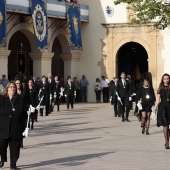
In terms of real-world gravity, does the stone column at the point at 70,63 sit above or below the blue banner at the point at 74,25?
below

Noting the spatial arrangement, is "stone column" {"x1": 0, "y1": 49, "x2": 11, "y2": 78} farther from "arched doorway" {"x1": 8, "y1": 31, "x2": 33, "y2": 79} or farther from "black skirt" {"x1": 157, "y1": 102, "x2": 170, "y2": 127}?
"black skirt" {"x1": 157, "y1": 102, "x2": 170, "y2": 127}

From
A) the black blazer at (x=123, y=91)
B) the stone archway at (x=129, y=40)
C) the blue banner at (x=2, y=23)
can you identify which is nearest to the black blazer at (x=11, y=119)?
the black blazer at (x=123, y=91)

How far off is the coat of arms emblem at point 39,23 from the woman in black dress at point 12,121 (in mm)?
19391

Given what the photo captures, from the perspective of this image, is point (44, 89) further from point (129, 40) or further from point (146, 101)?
point (129, 40)

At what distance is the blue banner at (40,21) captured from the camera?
30203mm

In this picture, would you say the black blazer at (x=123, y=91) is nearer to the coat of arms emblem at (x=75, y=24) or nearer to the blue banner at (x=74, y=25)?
the blue banner at (x=74, y=25)

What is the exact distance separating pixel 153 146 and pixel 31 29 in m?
17.8

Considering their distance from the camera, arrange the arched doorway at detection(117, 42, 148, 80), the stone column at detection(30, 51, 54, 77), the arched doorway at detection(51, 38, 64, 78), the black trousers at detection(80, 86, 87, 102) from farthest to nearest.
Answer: the arched doorway at detection(117, 42, 148, 80) < the arched doorway at detection(51, 38, 64, 78) < the black trousers at detection(80, 86, 87, 102) < the stone column at detection(30, 51, 54, 77)

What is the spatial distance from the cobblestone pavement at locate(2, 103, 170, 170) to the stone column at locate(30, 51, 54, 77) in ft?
32.4

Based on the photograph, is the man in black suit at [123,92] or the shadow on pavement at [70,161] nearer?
the shadow on pavement at [70,161]

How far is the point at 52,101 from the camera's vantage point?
84.2 feet

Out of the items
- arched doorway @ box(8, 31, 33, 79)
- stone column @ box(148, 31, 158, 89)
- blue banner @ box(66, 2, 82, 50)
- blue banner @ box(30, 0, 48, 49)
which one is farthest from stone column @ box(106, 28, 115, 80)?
blue banner @ box(30, 0, 48, 49)

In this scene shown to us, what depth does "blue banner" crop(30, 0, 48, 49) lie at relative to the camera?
3020 cm

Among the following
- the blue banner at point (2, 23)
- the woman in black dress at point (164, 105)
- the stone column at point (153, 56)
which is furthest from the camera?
the stone column at point (153, 56)
